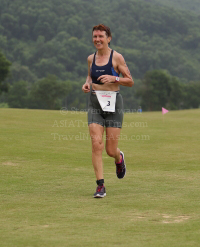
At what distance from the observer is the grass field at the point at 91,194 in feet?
17.1

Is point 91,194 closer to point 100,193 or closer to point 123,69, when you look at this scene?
point 100,193

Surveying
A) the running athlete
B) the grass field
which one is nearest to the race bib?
the running athlete

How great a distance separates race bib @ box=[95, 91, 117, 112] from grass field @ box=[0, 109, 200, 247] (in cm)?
147

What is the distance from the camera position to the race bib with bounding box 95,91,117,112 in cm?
823

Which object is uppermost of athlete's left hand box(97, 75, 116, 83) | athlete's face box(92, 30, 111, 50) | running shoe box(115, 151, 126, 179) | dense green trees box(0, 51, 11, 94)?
athlete's face box(92, 30, 111, 50)

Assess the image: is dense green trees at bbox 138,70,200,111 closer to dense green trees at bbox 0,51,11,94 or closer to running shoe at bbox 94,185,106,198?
dense green trees at bbox 0,51,11,94

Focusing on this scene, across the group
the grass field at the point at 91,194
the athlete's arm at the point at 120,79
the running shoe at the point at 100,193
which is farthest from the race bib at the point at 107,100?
the grass field at the point at 91,194

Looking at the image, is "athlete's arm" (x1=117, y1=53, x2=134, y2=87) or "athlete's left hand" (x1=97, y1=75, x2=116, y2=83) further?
"athlete's arm" (x1=117, y1=53, x2=134, y2=87)

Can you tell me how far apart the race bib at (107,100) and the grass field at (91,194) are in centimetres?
147

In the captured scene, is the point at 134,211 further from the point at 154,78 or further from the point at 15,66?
the point at 15,66

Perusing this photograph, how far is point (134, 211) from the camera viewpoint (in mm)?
6492

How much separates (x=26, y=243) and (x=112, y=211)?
1865mm

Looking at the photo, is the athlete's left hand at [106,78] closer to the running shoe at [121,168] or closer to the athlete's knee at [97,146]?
the athlete's knee at [97,146]

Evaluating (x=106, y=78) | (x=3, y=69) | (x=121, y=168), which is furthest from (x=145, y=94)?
(x=106, y=78)
